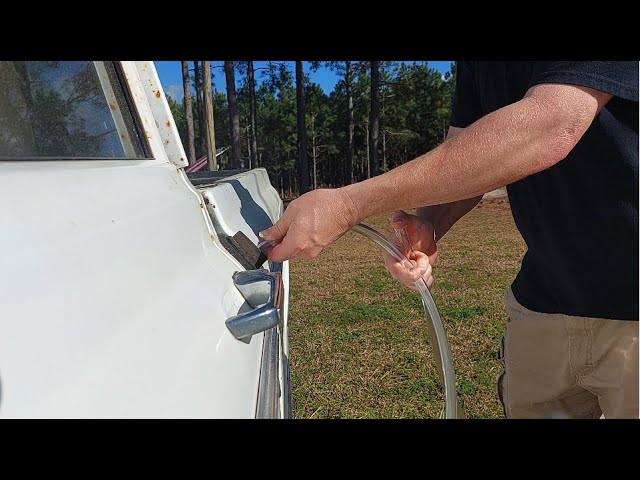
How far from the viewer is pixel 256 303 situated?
1.14 meters

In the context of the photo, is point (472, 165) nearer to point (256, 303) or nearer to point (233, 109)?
point (256, 303)

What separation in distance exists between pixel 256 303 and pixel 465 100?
3.60ft

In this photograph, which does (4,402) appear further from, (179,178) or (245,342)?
(179,178)

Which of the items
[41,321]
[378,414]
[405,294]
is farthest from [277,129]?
[41,321]

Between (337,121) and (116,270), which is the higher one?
(116,270)

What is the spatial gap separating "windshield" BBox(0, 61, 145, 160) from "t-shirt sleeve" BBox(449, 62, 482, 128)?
0.98m

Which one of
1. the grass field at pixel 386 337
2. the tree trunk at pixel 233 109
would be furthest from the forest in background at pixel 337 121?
the grass field at pixel 386 337

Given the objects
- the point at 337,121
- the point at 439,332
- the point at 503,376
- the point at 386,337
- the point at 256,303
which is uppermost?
the point at 256,303

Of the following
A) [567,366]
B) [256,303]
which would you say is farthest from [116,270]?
[567,366]

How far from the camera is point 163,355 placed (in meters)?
0.74

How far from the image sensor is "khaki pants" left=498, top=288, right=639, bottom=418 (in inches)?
59.7

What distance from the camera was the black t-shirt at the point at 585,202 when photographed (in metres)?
1.24

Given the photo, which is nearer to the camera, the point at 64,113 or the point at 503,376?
the point at 64,113

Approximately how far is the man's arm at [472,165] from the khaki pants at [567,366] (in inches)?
24.2
